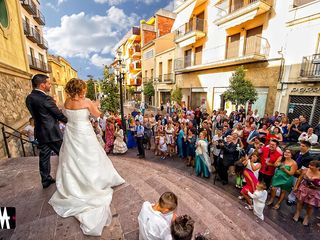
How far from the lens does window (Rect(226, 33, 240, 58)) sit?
1170cm

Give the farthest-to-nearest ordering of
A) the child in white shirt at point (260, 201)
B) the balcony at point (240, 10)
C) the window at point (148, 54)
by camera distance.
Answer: the window at point (148, 54), the balcony at point (240, 10), the child in white shirt at point (260, 201)

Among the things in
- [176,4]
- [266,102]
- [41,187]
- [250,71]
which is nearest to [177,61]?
[176,4]

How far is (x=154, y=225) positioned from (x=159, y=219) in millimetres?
80

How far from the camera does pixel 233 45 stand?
12.0 metres

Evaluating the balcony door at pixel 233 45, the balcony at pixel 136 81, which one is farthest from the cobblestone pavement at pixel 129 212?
the balcony at pixel 136 81

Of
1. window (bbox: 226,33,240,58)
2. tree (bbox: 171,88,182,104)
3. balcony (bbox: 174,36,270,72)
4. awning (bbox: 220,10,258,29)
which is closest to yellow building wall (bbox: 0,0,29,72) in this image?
tree (bbox: 171,88,182,104)

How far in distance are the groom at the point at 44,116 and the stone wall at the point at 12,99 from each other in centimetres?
329

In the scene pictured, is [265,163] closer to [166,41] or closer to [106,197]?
[106,197]

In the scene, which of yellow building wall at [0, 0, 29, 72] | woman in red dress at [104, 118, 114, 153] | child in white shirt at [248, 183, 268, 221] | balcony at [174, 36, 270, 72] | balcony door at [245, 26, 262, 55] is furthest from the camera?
balcony door at [245, 26, 262, 55]

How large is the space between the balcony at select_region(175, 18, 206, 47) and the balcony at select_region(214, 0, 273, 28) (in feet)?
6.97

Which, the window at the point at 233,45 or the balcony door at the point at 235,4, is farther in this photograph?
the window at the point at 233,45

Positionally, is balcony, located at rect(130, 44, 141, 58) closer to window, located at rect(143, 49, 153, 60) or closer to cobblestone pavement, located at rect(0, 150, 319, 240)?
window, located at rect(143, 49, 153, 60)

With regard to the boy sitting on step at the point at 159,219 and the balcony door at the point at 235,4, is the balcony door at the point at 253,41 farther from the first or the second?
the boy sitting on step at the point at 159,219

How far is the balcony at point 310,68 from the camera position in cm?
794
